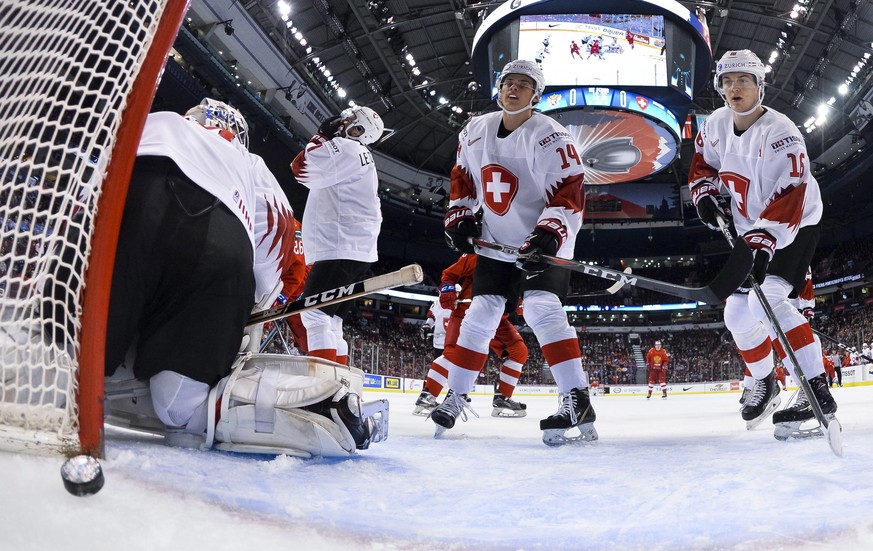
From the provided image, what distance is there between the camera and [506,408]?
4957 mm

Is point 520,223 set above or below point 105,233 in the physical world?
above

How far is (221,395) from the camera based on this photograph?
143 cm

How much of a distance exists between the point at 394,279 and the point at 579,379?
4.63ft

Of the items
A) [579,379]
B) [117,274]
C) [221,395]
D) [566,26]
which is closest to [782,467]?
[579,379]

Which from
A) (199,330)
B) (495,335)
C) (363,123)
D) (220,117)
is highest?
(363,123)

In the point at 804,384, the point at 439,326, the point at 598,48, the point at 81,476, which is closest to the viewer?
the point at 81,476

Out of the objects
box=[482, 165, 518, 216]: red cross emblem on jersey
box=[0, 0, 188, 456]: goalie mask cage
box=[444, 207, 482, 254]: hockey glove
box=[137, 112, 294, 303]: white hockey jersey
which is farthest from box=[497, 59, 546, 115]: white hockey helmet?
box=[0, 0, 188, 456]: goalie mask cage

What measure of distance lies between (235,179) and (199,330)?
387mm

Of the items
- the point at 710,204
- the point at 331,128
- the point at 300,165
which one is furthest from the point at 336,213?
the point at 710,204

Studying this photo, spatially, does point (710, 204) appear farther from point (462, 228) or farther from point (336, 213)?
point (336, 213)

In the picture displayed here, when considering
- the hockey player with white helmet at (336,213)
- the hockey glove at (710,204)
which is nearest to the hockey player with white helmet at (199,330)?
the hockey player with white helmet at (336,213)

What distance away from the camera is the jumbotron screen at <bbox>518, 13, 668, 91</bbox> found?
457 inches

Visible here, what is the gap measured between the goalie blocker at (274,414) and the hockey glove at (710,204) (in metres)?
2.27

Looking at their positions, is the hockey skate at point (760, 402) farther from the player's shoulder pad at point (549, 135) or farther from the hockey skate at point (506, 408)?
the hockey skate at point (506, 408)
